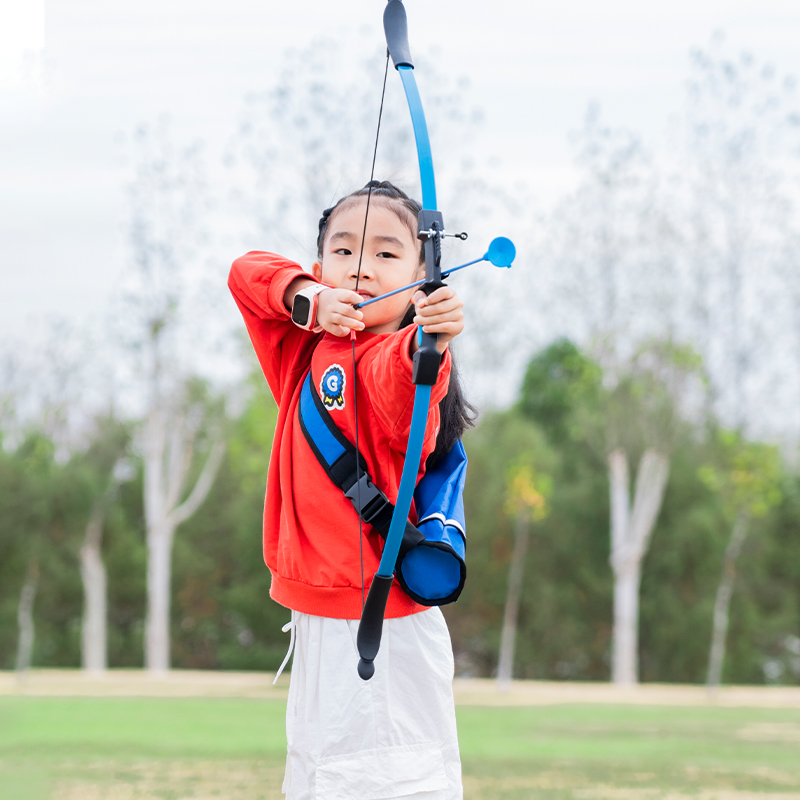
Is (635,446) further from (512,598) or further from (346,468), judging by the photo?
(346,468)

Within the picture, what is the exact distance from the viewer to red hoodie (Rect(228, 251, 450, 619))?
4.94 ft

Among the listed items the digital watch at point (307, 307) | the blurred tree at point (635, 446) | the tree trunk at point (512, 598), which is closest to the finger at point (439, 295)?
the digital watch at point (307, 307)

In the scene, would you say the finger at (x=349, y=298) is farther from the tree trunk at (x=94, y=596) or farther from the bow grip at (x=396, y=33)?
the tree trunk at (x=94, y=596)

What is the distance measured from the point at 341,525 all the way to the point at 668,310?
13696mm

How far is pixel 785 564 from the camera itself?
1734 centimetres

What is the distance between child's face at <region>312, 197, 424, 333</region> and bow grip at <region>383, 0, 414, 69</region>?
0.27 meters

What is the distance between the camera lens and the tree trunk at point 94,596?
17.0m

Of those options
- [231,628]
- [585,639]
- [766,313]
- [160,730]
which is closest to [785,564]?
[585,639]

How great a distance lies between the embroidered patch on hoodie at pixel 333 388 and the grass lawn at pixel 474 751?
11.3 feet

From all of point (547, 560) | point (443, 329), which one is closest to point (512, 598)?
point (547, 560)

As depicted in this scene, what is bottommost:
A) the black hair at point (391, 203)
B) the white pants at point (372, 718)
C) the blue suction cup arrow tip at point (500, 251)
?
the white pants at point (372, 718)

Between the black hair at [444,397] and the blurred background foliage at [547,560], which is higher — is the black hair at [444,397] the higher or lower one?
the higher one

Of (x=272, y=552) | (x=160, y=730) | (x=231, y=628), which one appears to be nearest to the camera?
(x=272, y=552)

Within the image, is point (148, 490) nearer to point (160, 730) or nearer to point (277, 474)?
point (160, 730)
